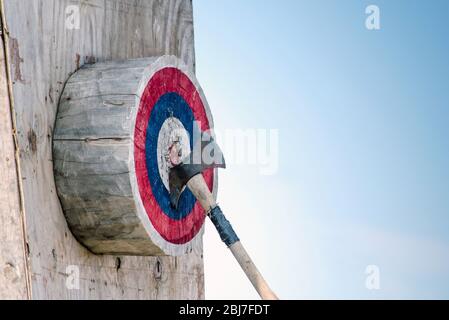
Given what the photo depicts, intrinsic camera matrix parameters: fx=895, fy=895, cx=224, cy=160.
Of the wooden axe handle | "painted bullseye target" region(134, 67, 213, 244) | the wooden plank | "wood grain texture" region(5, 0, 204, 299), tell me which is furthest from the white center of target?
the wooden plank

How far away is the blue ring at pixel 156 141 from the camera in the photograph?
10.0 feet

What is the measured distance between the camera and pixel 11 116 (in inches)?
109

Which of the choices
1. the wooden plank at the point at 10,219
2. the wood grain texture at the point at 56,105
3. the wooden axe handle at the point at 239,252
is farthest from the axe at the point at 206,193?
the wooden plank at the point at 10,219

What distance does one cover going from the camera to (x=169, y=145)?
3.20 m

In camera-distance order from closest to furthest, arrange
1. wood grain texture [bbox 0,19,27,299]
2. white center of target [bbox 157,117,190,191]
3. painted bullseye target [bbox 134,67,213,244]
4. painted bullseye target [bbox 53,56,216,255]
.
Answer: wood grain texture [bbox 0,19,27,299], painted bullseye target [bbox 53,56,216,255], painted bullseye target [bbox 134,67,213,244], white center of target [bbox 157,117,190,191]

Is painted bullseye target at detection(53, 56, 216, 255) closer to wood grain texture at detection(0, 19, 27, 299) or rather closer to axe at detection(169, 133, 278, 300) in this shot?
axe at detection(169, 133, 278, 300)

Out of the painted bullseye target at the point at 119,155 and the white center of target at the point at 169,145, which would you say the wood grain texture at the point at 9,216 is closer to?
the painted bullseye target at the point at 119,155

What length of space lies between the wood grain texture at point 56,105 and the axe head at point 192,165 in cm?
36

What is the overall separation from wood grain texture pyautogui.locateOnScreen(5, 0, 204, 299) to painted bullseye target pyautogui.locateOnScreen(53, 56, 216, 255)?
5 cm

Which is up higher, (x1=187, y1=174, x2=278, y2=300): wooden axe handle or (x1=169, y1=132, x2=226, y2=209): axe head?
(x1=169, y1=132, x2=226, y2=209): axe head

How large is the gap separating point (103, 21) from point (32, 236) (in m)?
0.90

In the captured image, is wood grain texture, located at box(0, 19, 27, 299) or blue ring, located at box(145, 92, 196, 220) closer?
wood grain texture, located at box(0, 19, 27, 299)

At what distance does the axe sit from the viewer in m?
3.22
